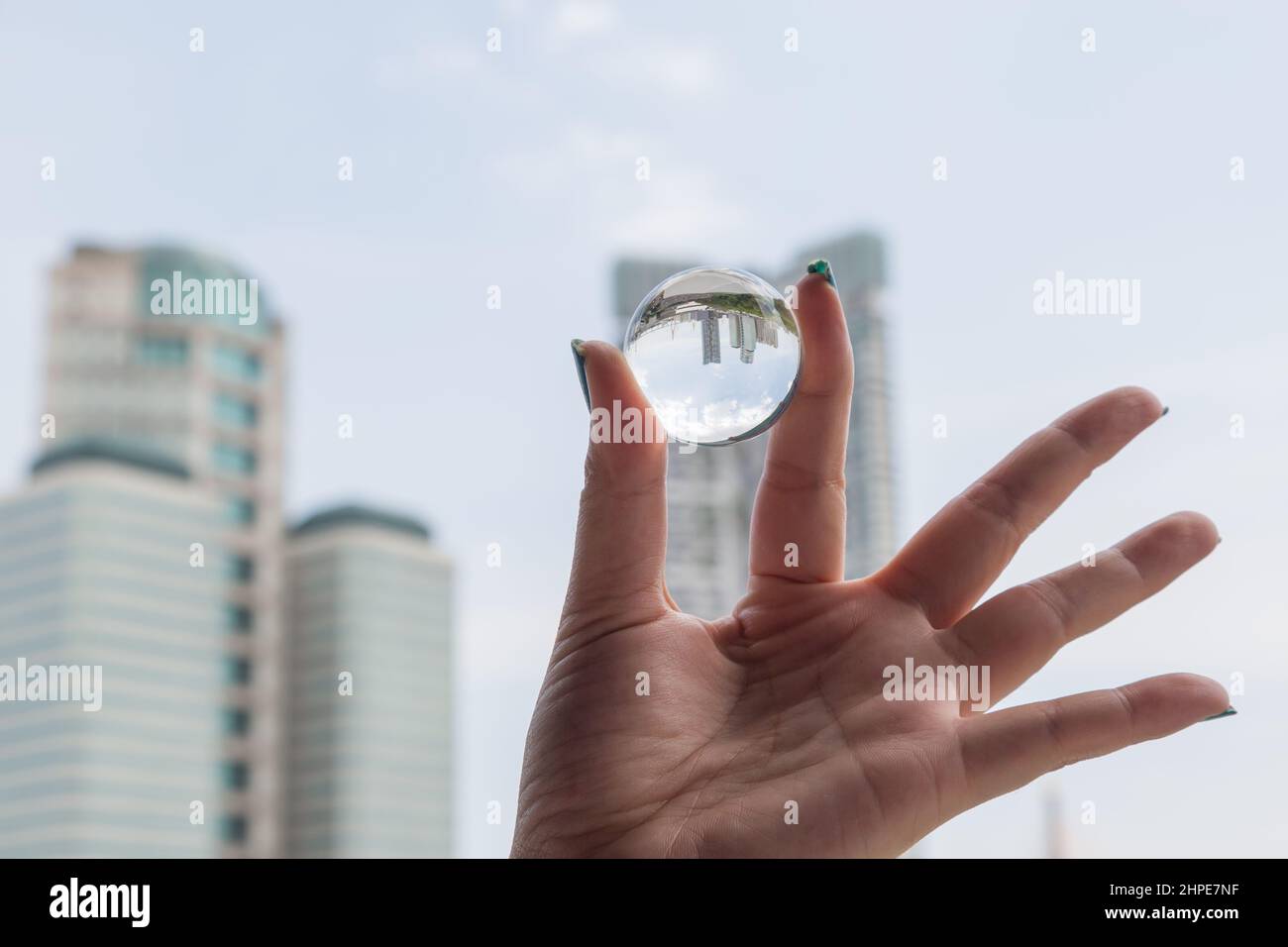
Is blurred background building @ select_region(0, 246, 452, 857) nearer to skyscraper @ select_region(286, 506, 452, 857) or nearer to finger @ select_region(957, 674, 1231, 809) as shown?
skyscraper @ select_region(286, 506, 452, 857)

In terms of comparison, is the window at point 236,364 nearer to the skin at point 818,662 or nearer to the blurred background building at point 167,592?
the blurred background building at point 167,592

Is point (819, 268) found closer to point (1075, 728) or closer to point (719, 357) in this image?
point (719, 357)

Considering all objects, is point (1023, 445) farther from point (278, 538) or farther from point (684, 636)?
point (278, 538)
